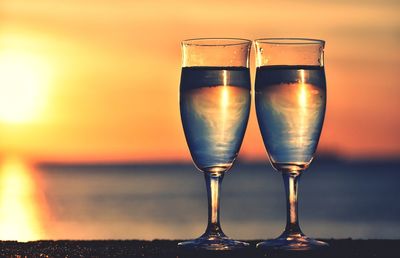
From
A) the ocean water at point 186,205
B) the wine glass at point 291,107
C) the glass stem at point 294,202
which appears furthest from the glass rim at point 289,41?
the ocean water at point 186,205

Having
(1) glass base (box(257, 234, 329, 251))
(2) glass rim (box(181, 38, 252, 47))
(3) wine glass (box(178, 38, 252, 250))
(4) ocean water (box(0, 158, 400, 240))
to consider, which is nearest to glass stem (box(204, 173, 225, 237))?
(3) wine glass (box(178, 38, 252, 250))

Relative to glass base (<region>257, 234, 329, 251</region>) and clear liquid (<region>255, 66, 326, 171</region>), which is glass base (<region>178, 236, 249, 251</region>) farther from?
clear liquid (<region>255, 66, 326, 171</region>)

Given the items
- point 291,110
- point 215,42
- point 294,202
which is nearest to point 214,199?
point 294,202

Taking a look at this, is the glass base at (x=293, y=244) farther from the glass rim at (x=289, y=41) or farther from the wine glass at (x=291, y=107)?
the glass rim at (x=289, y=41)

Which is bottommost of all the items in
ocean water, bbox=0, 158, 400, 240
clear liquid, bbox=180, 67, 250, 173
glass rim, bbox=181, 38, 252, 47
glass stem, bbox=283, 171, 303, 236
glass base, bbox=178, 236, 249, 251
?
glass base, bbox=178, 236, 249, 251

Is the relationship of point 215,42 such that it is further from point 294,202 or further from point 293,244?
point 293,244

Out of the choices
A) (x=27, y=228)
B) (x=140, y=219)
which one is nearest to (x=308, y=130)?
(x=27, y=228)
